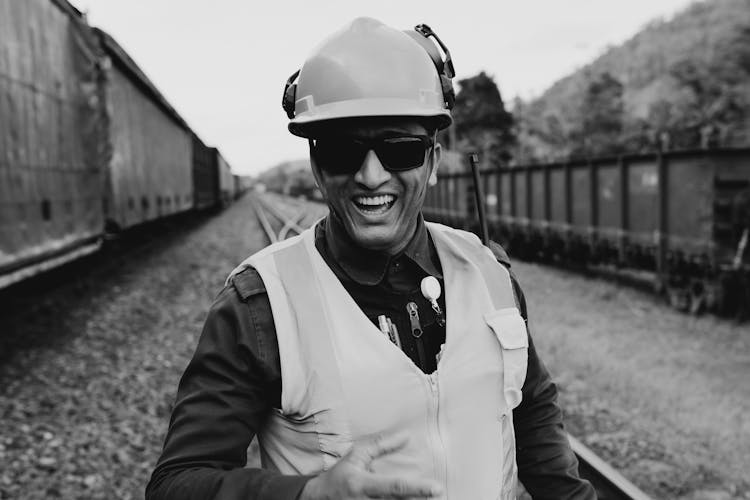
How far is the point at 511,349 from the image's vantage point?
5.17ft

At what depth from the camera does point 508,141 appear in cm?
5644

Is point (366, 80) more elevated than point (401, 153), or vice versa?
point (366, 80)

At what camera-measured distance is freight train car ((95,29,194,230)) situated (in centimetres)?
1047

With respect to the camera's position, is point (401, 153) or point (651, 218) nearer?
point (401, 153)

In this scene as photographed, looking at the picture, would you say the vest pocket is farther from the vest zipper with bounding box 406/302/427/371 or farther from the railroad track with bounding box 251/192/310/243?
the railroad track with bounding box 251/192/310/243

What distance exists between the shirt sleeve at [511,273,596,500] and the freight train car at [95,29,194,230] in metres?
9.14

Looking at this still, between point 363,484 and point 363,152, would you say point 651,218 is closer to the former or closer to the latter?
point 363,152

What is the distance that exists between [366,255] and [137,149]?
1234 cm

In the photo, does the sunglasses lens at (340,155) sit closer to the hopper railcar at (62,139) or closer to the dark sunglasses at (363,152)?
the dark sunglasses at (363,152)

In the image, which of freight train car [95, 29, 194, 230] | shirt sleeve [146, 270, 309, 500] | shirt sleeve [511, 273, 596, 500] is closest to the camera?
shirt sleeve [146, 270, 309, 500]

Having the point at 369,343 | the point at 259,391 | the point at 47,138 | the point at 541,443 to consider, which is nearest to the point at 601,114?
the point at 47,138

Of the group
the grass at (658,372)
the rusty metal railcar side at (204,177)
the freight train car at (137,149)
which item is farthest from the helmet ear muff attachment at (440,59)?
the rusty metal railcar side at (204,177)

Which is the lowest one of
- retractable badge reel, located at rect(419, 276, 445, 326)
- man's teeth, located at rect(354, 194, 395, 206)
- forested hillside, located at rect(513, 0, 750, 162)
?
retractable badge reel, located at rect(419, 276, 445, 326)

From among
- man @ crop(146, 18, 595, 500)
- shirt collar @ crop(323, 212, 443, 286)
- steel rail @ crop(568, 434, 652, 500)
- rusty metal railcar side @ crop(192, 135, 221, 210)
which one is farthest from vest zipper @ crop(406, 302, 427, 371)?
rusty metal railcar side @ crop(192, 135, 221, 210)
